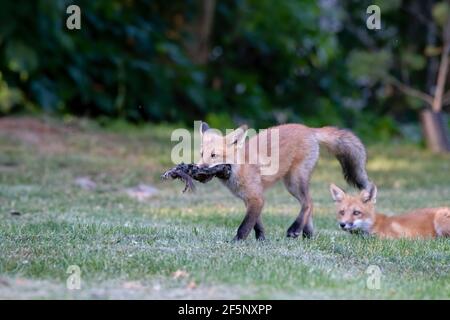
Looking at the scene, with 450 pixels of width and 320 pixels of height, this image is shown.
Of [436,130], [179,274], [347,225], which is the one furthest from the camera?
[436,130]

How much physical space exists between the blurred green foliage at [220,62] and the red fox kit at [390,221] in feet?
32.7

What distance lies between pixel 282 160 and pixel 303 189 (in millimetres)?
442

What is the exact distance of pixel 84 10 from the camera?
784 inches

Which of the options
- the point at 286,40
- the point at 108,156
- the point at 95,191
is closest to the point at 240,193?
the point at 95,191

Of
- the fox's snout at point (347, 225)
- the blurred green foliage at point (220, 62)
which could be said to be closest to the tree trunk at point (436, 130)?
the blurred green foliage at point (220, 62)

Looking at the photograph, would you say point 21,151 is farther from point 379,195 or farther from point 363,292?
point 363,292

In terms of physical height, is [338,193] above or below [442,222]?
above

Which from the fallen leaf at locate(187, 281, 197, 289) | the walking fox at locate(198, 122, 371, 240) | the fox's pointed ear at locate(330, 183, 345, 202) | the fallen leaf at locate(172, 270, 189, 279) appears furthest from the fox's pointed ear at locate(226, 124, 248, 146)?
the fallen leaf at locate(187, 281, 197, 289)

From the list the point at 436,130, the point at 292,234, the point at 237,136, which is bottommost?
the point at 292,234

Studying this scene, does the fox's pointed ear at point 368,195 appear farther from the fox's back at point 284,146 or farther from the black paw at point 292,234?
the black paw at point 292,234

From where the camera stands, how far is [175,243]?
26.5ft

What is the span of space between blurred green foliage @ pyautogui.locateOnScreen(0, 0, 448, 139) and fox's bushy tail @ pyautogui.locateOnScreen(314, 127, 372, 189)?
9.34m

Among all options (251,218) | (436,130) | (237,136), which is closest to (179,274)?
(251,218)

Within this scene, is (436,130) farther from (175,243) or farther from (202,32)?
(175,243)
